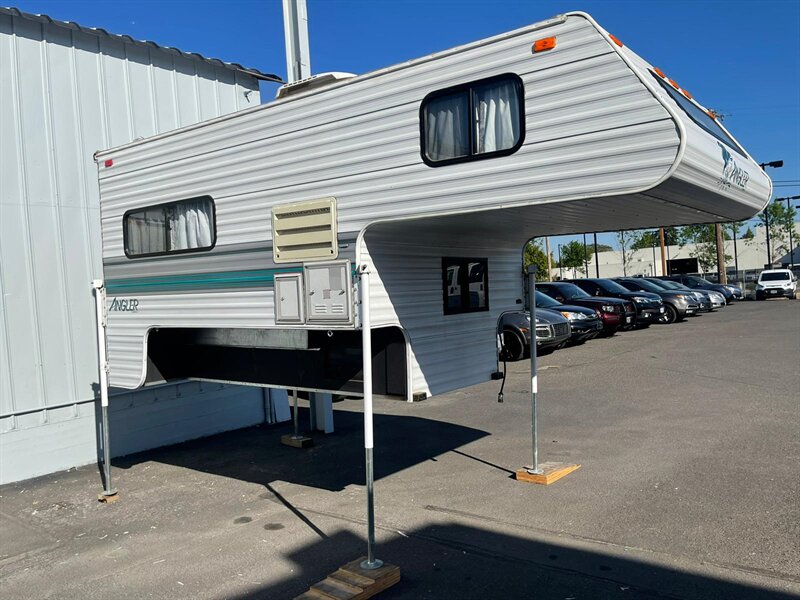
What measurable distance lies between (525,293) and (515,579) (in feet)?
9.59

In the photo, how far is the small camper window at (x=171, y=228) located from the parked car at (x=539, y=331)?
25.7ft

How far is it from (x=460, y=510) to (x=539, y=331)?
7720mm

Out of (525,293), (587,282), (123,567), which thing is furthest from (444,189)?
(587,282)

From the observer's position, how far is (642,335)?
695 inches

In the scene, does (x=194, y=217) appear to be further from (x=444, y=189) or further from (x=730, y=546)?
(x=730, y=546)

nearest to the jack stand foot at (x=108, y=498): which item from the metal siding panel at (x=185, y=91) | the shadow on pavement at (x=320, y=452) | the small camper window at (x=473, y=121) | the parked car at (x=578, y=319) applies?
the shadow on pavement at (x=320, y=452)

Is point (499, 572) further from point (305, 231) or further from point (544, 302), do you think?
point (544, 302)

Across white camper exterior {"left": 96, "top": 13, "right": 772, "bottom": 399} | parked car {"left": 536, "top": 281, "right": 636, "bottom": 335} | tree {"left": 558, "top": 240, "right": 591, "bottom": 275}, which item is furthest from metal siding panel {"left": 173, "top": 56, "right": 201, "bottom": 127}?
tree {"left": 558, "top": 240, "right": 591, "bottom": 275}

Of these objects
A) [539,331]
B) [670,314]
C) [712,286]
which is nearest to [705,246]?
[712,286]

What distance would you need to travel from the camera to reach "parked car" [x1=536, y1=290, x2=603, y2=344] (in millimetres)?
15328

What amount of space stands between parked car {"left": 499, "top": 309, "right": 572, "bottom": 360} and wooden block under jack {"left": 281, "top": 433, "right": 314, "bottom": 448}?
5.74 m

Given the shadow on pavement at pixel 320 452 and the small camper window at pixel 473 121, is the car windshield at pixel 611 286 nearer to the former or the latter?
the shadow on pavement at pixel 320 452

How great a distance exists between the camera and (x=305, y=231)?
510cm

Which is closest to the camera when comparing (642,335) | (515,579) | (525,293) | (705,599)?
(705,599)
